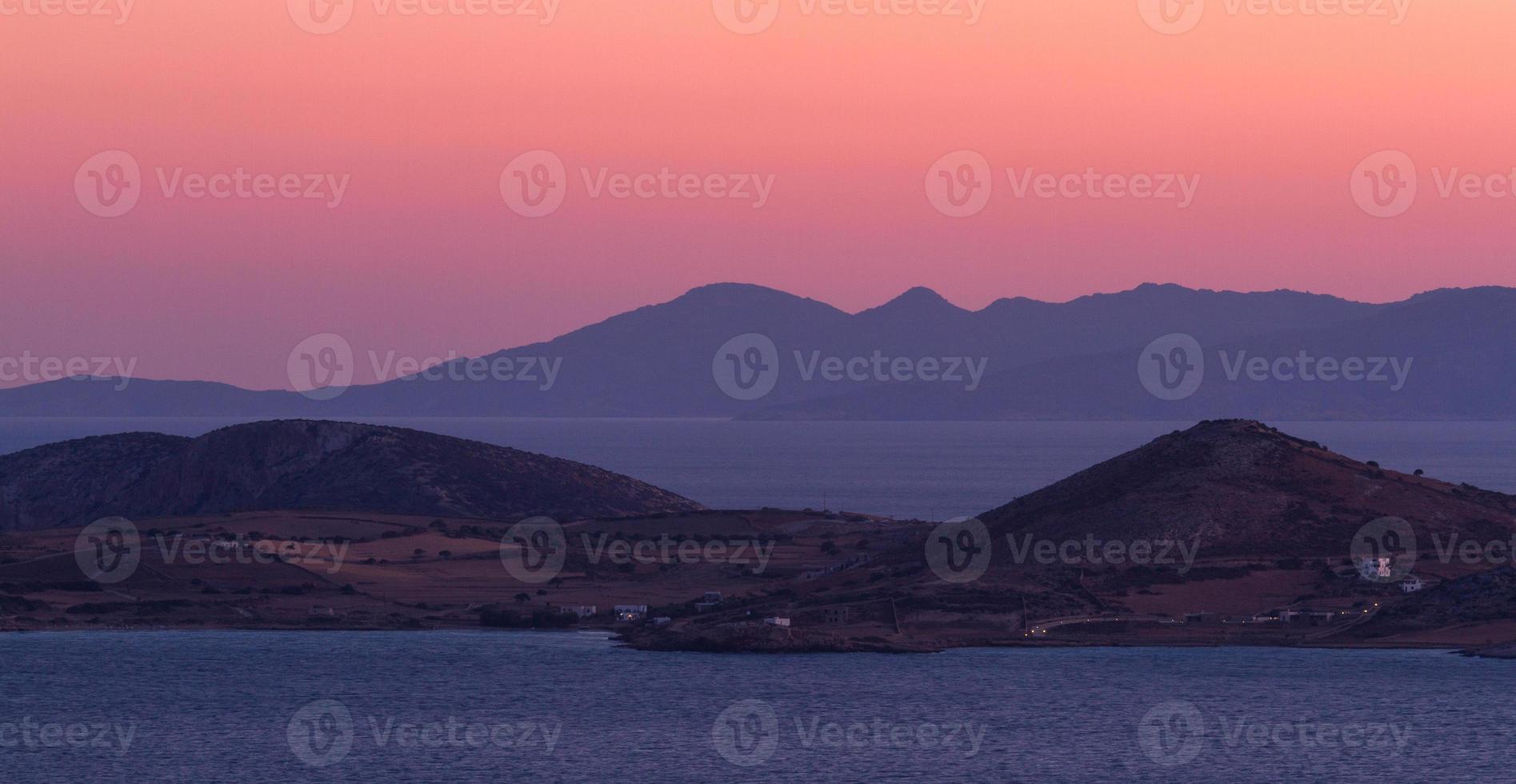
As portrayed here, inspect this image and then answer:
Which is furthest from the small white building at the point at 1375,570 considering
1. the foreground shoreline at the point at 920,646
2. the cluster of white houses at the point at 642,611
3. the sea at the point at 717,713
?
the cluster of white houses at the point at 642,611

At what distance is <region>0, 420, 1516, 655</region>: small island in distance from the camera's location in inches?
4360

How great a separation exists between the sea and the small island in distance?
4.86 meters

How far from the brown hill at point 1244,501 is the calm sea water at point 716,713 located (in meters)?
23.4

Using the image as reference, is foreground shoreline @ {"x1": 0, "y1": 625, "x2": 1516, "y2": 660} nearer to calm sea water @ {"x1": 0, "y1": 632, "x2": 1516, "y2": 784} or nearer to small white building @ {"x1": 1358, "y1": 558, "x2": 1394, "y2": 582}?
calm sea water @ {"x1": 0, "y1": 632, "x2": 1516, "y2": 784}

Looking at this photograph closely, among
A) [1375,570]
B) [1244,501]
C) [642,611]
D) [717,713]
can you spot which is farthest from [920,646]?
[1244,501]

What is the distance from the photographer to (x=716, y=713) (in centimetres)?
8806

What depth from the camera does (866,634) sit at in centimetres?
11112

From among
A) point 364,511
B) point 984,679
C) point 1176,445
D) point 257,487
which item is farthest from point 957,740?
point 257,487

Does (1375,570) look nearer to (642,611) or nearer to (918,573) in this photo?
(918,573)

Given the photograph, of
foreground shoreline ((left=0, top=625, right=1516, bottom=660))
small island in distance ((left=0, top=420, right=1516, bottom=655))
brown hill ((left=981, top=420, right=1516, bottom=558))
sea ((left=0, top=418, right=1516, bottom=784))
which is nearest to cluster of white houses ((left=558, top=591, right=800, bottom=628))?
small island in distance ((left=0, top=420, right=1516, bottom=655))

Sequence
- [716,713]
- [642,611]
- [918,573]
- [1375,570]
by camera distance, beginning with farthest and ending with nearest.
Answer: [918,573], [1375,570], [642,611], [716,713]

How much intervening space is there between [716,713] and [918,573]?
133ft

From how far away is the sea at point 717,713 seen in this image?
76.2 m

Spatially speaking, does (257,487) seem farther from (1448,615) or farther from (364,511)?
(1448,615)
